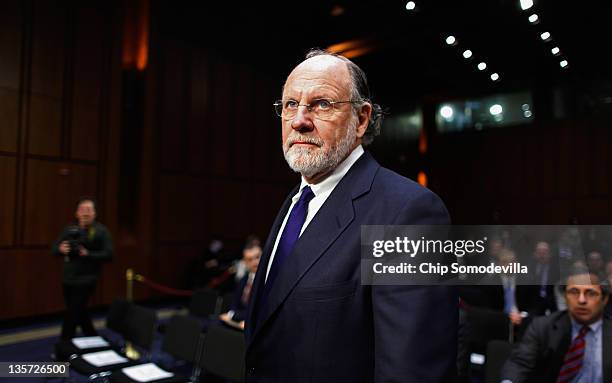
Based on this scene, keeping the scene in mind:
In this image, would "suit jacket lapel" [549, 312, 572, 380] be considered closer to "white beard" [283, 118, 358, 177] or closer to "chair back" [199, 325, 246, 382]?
"white beard" [283, 118, 358, 177]

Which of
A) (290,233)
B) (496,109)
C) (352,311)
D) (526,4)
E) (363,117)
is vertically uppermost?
(526,4)

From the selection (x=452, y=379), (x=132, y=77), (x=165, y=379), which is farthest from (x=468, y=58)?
(x=132, y=77)

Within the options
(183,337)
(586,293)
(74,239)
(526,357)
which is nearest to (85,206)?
(74,239)

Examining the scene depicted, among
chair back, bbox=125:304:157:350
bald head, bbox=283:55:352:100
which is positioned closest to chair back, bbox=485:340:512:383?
bald head, bbox=283:55:352:100

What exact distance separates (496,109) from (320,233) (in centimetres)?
152

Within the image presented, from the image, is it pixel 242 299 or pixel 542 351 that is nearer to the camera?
pixel 542 351

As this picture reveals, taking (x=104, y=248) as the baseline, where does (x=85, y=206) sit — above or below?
above

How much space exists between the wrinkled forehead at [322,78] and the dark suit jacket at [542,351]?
1655 mm

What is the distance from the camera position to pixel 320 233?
3.75 ft

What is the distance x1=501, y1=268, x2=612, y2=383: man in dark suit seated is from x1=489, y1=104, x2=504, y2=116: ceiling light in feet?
2.80

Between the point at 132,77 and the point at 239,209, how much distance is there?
319 centimetres

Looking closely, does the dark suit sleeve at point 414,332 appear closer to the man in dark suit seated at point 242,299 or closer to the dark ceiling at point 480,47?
the dark ceiling at point 480,47

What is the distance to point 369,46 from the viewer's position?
247 centimetres

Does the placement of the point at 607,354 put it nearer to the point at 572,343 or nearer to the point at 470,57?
the point at 572,343
